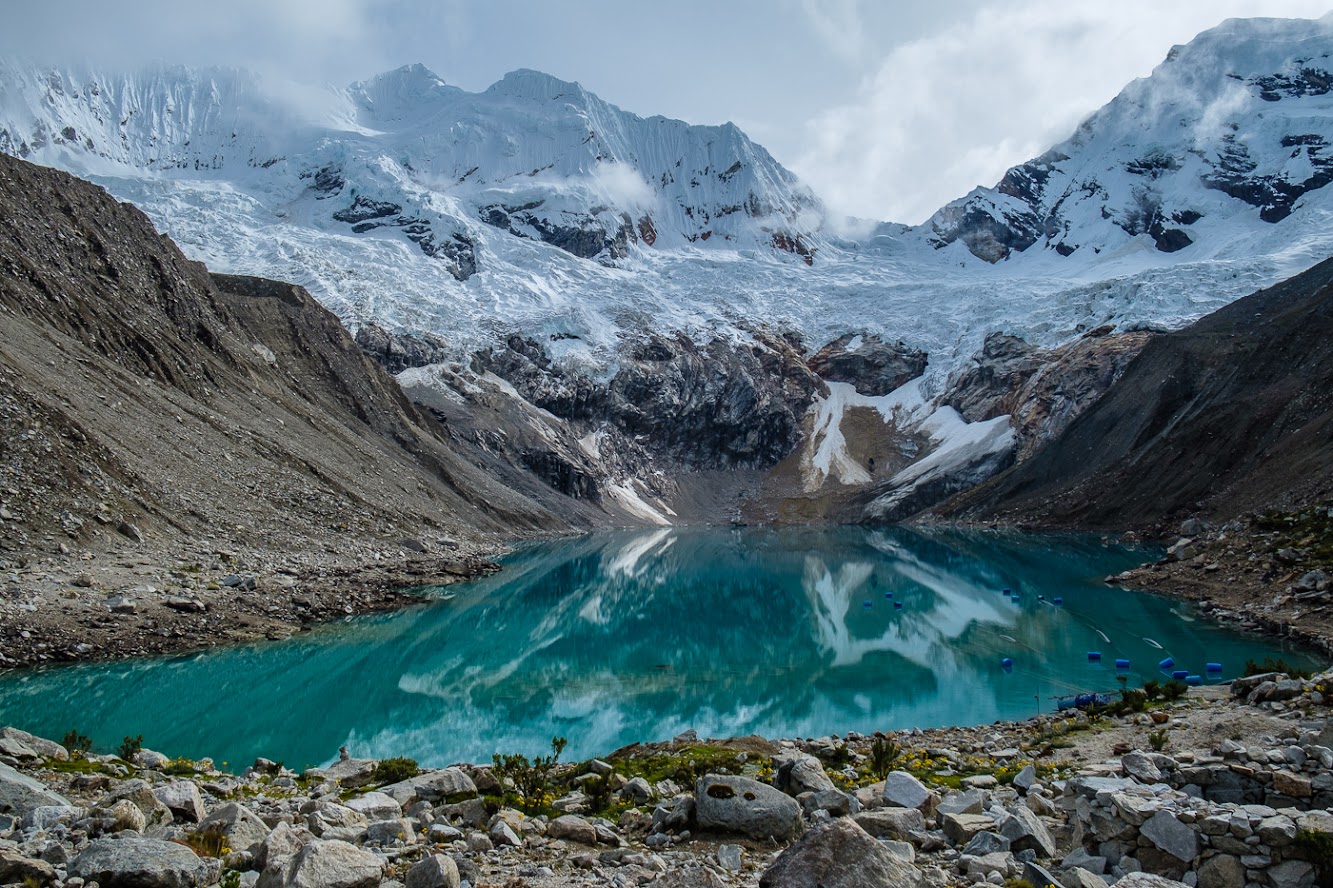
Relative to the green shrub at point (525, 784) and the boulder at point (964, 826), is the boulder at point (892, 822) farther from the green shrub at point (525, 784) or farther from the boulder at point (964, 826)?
the green shrub at point (525, 784)

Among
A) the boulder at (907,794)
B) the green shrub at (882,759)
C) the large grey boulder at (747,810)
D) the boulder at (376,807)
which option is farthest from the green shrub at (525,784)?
the green shrub at (882,759)

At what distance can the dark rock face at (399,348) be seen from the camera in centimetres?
13025

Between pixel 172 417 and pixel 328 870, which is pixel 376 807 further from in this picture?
pixel 172 417

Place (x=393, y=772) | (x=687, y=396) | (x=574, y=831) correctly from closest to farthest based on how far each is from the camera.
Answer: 1. (x=574, y=831)
2. (x=393, y=772)
3. (x=687, y=396)

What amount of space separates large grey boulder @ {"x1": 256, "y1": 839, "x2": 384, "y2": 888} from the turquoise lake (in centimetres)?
1451

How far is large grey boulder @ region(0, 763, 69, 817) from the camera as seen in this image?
886 cm

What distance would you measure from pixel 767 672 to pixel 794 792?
21289mm

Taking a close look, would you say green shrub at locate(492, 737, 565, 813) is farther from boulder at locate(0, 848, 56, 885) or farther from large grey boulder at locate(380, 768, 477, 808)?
boulder at locate(0, 848, 56, 885)

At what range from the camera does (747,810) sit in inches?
389

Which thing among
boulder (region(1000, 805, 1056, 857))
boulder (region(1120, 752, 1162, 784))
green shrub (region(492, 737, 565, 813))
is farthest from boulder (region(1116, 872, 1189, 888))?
green shrub (region(492, 737, 565, 813))

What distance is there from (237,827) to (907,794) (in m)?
8.32

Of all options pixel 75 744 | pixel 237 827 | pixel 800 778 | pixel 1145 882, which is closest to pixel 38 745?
pixel 75 744

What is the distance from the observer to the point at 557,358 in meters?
152

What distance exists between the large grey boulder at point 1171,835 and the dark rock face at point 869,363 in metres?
174
